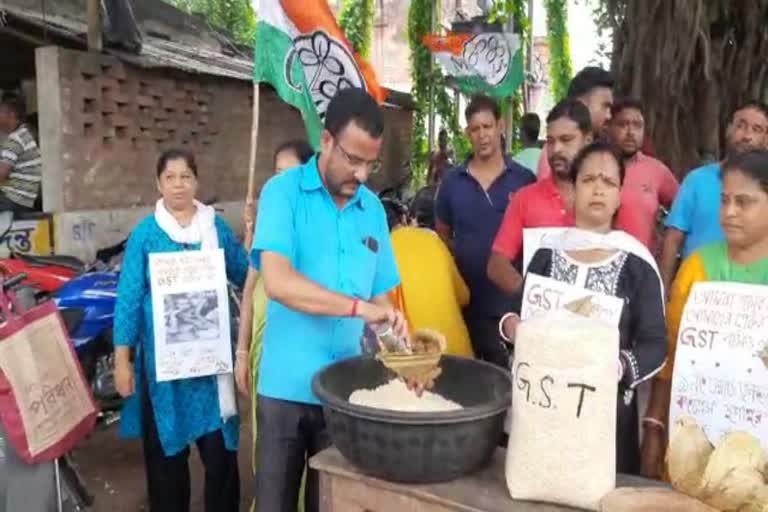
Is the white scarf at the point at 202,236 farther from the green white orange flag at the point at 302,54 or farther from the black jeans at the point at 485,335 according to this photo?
the black jeans at the point at 485,335

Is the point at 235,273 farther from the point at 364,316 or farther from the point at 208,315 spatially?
the point at 364,316

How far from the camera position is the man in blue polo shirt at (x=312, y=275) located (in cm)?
221

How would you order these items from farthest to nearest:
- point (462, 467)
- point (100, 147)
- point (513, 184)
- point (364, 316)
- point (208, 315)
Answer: point (100, 147), point (513, 184), point (208, 315), point (364, 316), point (462, 467)

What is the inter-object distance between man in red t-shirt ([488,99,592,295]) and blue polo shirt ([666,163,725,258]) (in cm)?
47

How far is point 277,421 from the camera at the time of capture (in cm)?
242

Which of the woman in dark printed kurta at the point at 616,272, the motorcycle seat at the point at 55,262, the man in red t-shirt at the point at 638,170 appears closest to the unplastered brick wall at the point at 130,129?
the motorcycle seat at the point at 55,262

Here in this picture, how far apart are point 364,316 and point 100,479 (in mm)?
2596

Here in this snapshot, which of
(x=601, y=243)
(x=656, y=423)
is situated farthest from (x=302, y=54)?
(x=656, y=423)

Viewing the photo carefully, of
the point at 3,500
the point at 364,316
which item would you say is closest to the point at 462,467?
the point at 364,316

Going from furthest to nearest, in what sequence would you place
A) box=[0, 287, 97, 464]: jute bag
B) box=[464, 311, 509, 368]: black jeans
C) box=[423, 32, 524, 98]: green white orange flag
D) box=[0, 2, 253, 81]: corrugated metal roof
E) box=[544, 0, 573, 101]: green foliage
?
box=[544, 0, 573, 101]: green foliage
box=[423, 32, 524, 98]: green white orange flag
box=[0, 2, 253, 81]: corrugated metal roof
box=[464, 311, 509, 368]: black jeans
box=[0, 287, 97, 464]: jute bag

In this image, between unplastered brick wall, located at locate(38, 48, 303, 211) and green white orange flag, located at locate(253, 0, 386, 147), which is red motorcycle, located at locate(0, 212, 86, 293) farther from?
green white orange flag, located at locate(253, 0, 386, 147)

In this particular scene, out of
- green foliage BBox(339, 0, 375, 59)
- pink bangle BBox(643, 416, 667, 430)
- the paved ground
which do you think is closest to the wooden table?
pink bangle BBox(643, 416, 667, 430)

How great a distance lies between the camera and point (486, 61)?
8.75m

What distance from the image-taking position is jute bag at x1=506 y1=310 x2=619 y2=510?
67.7 inches
